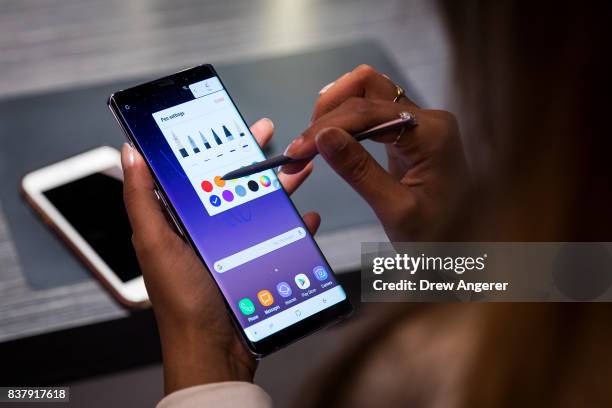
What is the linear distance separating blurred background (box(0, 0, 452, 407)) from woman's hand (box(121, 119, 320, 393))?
0.12m

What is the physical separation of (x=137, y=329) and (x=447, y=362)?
1.34 ft

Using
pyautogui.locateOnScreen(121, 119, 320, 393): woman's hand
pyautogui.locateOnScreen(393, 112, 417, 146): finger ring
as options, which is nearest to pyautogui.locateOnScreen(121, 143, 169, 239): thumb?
pyautogui.locateOnScreen(121, 119, 320, 393): woman's hand

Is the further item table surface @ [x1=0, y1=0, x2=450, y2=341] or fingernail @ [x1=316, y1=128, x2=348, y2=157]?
table surface @ [x1=0, y1=0, x2=450, y2=341]

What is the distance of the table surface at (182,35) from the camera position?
3.28ft

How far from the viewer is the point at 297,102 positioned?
965 millimetres

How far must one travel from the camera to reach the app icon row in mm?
A: 716

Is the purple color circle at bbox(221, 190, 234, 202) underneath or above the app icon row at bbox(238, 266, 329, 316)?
above

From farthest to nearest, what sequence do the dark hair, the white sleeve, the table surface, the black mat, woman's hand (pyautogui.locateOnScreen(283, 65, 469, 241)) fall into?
the table surface < the black mat < woman's hand (pyautogui.locateOnScreen(283, 65, 469, 241)) < the white sleeve < the dark hair

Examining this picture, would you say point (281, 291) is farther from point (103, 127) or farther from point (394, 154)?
point (103, 127)

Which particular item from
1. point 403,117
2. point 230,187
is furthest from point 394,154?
point 230,187

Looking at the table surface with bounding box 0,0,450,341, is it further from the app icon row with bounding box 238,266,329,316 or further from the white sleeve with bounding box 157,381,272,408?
the white sleeve with bounding box 157,381,272,408

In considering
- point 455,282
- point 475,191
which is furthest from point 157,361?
A: point 475,191

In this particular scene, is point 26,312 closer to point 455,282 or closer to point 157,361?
point 157,361

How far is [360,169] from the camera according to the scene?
28.2 inches
